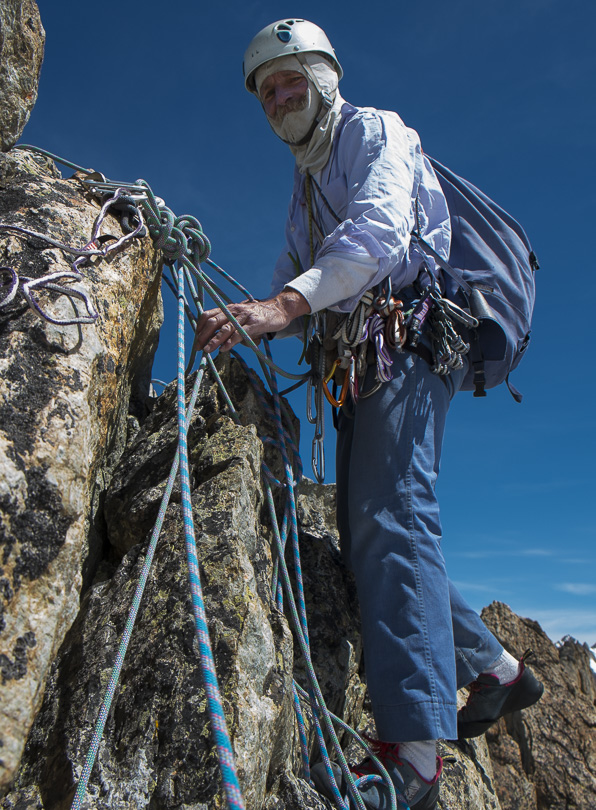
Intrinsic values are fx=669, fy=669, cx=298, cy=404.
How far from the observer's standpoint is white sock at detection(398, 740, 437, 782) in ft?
10.2

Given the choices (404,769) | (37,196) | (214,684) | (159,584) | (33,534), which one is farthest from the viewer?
(37,196)

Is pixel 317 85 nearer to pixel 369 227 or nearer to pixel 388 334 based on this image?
pixel 369 227

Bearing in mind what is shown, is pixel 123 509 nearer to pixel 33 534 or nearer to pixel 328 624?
pixel 33 534

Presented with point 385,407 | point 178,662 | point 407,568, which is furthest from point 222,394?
point 178,662

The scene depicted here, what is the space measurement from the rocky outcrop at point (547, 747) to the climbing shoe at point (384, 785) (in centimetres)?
240

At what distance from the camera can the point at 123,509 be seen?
128 inches

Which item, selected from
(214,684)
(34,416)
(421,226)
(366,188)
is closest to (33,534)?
(34,416)

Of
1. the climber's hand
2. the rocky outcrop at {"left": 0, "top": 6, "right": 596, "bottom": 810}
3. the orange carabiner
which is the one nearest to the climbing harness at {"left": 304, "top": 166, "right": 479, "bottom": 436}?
the orange carabiner

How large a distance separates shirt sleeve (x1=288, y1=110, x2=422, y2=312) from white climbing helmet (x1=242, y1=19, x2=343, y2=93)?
0.59 meters

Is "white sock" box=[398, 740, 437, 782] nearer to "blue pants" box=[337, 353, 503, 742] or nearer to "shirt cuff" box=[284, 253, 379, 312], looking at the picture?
"blue pants" box=[337, 353, 503, 742]

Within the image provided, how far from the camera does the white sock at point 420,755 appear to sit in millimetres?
3115

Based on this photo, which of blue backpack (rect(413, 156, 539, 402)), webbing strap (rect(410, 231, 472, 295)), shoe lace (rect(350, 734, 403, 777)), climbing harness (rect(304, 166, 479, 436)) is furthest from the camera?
blue backpack (rect(413, 156, 539, 402))

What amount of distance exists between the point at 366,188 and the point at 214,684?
2.58 m

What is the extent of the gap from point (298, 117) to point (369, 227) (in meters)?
1.09
